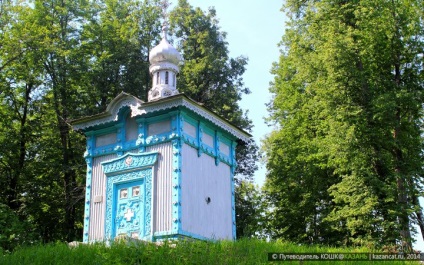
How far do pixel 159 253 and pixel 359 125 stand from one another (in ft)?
38.5

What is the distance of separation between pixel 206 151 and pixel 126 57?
1251 centimetres

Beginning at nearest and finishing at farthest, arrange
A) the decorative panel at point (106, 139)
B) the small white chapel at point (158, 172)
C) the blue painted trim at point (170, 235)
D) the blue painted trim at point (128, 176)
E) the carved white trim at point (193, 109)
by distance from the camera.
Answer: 1. the blue painted trim at point (170, 235)
2. the small white chapel at point (158, 172)
3. the blue painted trim at point (128, 176)
4. the carved white trim at point (193, 109)
5. the decorative panel at point (106, 139)

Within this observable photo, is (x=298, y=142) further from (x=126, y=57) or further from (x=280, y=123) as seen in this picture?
(x=126, y=57)

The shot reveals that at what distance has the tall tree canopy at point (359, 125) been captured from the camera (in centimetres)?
2056

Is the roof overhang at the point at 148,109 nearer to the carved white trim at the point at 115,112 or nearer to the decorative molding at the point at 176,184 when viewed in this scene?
the carved white trim at the point at 115,112

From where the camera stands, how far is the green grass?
11.5m

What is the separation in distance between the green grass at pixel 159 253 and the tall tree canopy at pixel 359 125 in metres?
8.32

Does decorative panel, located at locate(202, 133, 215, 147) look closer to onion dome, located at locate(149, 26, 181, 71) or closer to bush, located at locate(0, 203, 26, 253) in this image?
onion dome, located at locate(149, 26, 181, 71)

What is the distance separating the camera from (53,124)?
27625 mm

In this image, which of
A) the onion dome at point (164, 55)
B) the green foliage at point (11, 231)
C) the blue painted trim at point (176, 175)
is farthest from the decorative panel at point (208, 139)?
the green foliage at point (11, 231)

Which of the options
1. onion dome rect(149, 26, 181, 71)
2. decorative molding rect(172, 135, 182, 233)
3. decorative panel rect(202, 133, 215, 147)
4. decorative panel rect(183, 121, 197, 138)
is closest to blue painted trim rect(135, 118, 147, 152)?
decorative molding rect(172, 135, 182, 233)

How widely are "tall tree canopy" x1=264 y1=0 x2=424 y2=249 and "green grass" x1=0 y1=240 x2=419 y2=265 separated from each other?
327 inches

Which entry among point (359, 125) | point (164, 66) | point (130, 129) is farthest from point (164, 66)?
point (359, 125)

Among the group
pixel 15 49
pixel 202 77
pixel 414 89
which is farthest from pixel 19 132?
pixel 414 89
